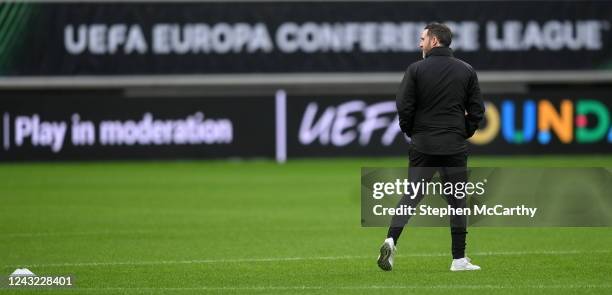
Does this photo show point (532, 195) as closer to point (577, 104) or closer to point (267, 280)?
point (267, 280)

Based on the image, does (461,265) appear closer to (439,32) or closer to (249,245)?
(439,32)

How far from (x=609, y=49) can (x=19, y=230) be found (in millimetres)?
17253

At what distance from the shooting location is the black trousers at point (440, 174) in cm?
998

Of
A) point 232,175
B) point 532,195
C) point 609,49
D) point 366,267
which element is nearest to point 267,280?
point 366,267

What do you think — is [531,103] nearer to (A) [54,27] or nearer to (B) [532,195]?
(A) [54,27]

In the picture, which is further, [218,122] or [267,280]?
[218,122]

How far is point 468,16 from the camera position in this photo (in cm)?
2845

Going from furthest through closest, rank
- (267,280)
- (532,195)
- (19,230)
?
A: (19,230)
(532,195)
(267,280)

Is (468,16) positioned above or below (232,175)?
above

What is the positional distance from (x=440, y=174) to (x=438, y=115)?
0.45m

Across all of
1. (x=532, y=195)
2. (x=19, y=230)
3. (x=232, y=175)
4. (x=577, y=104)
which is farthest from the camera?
(x=577, y=104)

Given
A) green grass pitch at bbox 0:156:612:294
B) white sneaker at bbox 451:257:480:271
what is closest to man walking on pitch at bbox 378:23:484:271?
white sneaker at bbox 451:257:480:271

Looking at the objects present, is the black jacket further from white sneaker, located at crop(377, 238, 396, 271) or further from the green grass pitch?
the green grass pitch

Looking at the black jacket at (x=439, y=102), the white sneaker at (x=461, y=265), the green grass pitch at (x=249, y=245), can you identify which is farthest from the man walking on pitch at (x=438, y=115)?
the green grass pitch at (x=249, y=245)
